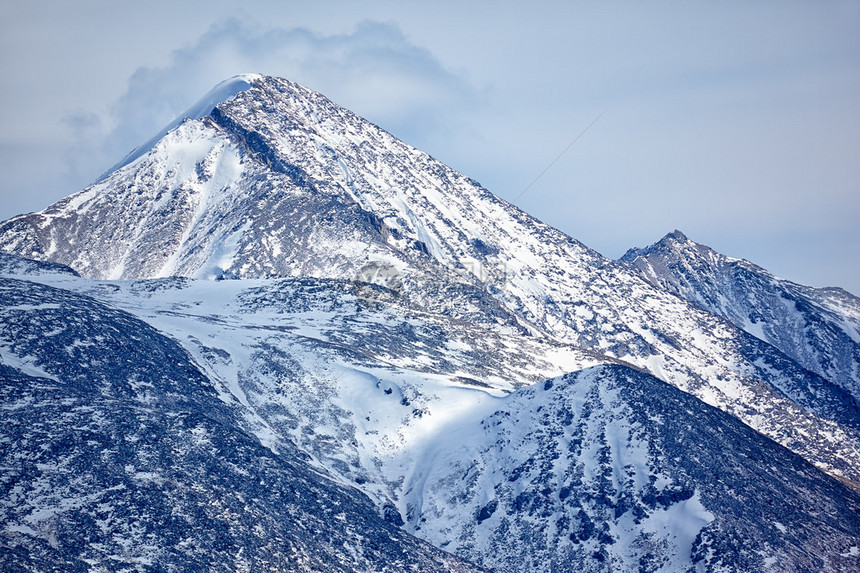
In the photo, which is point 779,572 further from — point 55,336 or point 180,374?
point 55,336

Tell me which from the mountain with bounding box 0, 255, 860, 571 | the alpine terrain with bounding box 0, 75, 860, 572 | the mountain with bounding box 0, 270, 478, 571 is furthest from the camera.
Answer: the mountain with bounding box 0, 255, 860, 571

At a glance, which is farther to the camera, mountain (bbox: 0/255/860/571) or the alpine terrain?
mountain (bbox: 0/255/860/571)

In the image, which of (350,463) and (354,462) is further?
(354,462)

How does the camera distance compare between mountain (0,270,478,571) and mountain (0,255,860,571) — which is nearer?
mountain (0,270,478,571)

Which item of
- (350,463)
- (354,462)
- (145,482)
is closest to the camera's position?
(145,482)

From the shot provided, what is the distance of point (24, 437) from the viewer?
91500mm

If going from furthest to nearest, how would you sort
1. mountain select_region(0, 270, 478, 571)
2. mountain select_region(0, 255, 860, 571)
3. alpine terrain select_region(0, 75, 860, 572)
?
mountain select_region(0, 255, 860, 571) < alpine terrain select_region(0, 75, 860, 572) < mountain select_region(0, 270, 478, 571)

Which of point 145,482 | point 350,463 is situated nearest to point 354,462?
point 350,463

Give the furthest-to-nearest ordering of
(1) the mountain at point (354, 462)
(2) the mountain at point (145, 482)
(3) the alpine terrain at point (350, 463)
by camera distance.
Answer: (1) the mountain at point (354, 462)
(3) the alpine terrain at point (350, 463)
(2) the mountain at point (145, 482)

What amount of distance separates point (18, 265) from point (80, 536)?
110 metres

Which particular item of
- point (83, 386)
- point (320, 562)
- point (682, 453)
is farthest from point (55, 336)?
point (682, 453)

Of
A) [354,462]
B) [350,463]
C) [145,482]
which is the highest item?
[354,462]

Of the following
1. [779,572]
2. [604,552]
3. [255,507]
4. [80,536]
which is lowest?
[80,536]

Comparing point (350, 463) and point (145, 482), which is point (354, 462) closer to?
point (350, 463)
